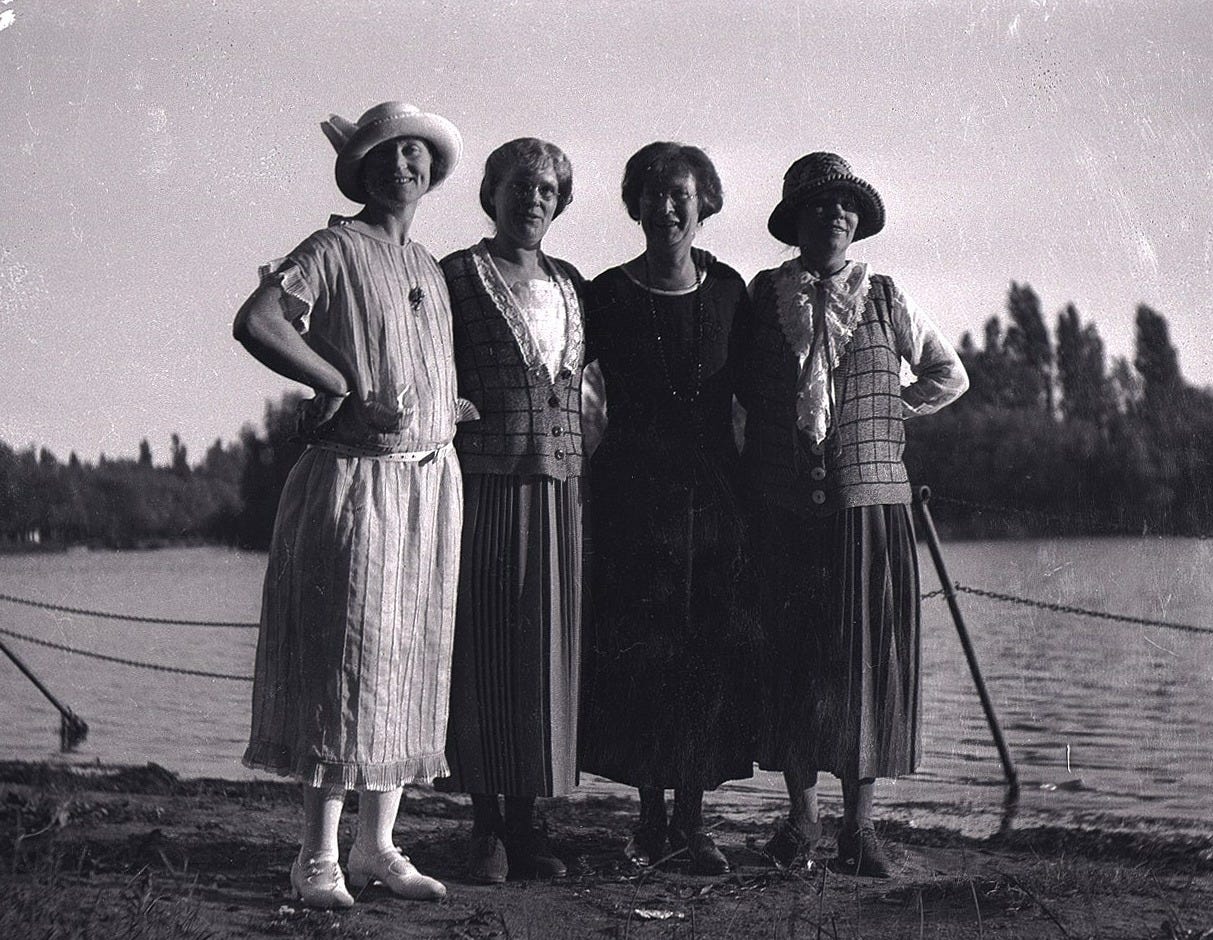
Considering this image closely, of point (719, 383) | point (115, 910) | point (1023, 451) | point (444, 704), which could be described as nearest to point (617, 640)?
point (444, 704)

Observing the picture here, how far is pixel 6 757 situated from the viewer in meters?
5.33

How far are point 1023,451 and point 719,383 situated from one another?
2773mm

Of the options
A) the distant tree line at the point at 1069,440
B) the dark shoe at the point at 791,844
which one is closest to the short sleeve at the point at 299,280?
the dark shoe at the point at 791,844

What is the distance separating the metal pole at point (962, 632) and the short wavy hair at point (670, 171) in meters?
1.39

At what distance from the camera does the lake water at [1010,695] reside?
15.7ft

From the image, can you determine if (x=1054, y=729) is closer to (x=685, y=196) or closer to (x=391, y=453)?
(x=685, y=196)

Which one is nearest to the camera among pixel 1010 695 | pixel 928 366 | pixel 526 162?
pixel 526 162

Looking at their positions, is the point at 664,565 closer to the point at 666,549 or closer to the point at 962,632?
the point at 666,549

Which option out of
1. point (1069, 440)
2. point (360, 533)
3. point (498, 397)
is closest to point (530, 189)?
point (498, 397)

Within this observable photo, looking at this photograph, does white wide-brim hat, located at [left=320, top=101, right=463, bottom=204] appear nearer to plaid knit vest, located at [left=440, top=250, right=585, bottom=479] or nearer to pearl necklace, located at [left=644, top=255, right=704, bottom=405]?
plaid knit vest, located at [left=440, top=250, right=585, bottom=479]

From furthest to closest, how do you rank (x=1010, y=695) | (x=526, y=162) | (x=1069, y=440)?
1. (x=1010, y=695)
2. (x=1069, y=440)
3. (x=526, y=162)

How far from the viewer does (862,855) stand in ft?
12.3

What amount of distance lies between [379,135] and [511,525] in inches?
46.0

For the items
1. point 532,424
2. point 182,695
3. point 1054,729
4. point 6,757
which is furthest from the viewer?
point 182,695
